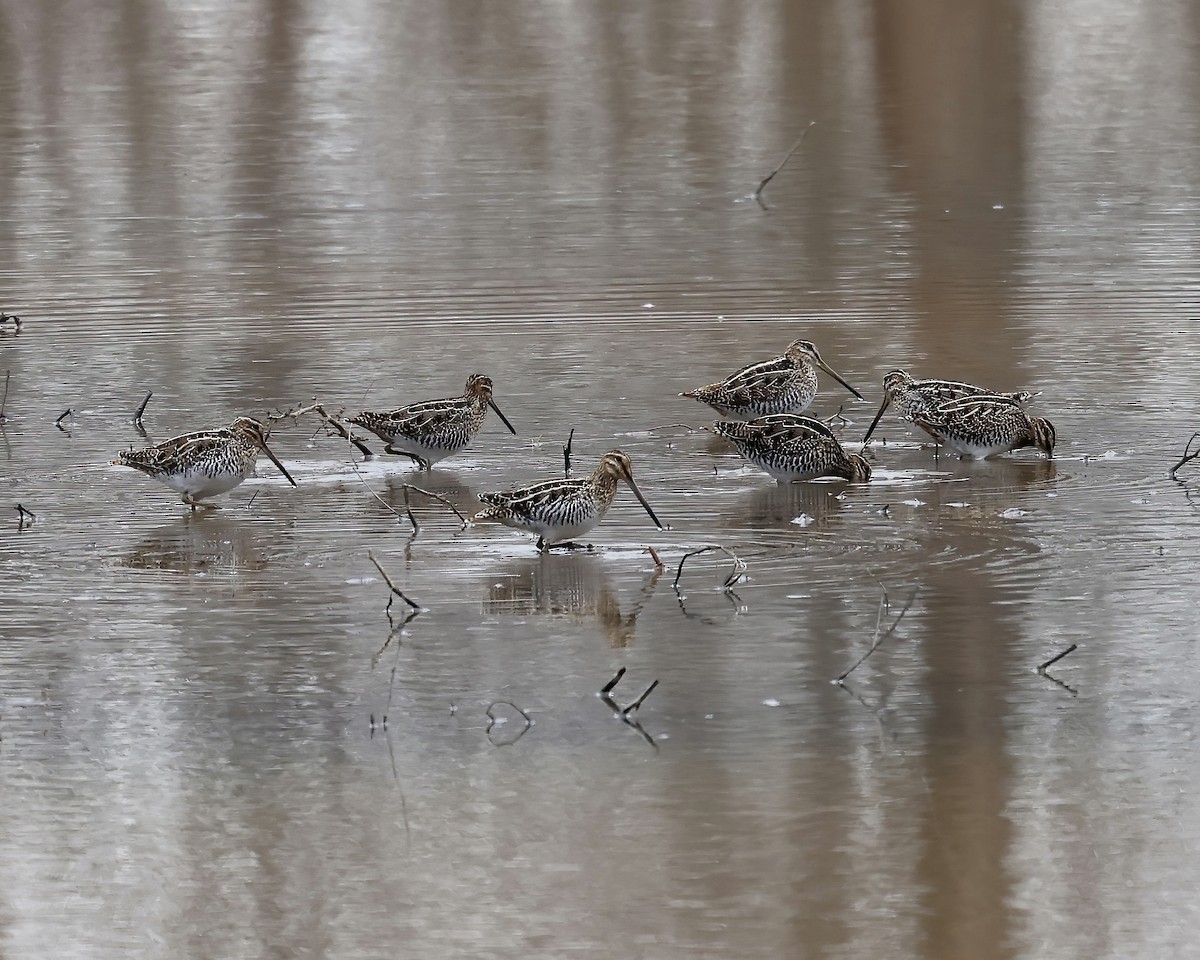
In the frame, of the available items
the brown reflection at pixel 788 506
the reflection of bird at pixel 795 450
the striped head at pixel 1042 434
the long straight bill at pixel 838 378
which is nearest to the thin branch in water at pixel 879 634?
the brown reflection at pixel 788 506

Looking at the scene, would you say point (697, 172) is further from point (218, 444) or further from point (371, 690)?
point (371, 690)

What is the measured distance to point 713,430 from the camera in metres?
13.1

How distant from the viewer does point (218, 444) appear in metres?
11.5

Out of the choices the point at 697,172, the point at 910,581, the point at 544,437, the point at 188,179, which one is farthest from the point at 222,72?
the point at 910,581

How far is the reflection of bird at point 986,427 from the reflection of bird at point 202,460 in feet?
12.8

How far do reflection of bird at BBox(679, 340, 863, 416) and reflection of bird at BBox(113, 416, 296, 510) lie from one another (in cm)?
319

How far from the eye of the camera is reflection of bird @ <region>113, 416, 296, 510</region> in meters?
11.5

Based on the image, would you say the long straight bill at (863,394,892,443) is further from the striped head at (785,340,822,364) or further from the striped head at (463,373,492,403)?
the striped head at (463,373,492,403)

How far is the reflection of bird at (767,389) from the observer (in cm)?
1343

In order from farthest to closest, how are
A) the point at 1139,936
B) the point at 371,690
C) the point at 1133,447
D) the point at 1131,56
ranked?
the point at 1131,56 < the point at 1133,447 < the point at 371,690 < the point at 1139,936

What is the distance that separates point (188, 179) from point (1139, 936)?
21.2 metres

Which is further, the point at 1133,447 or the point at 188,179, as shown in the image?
the point at 188,179

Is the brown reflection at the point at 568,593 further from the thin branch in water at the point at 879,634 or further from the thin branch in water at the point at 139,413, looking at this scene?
the thin branch in water at the point at 139,413

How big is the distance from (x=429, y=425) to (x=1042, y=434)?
139 inches
